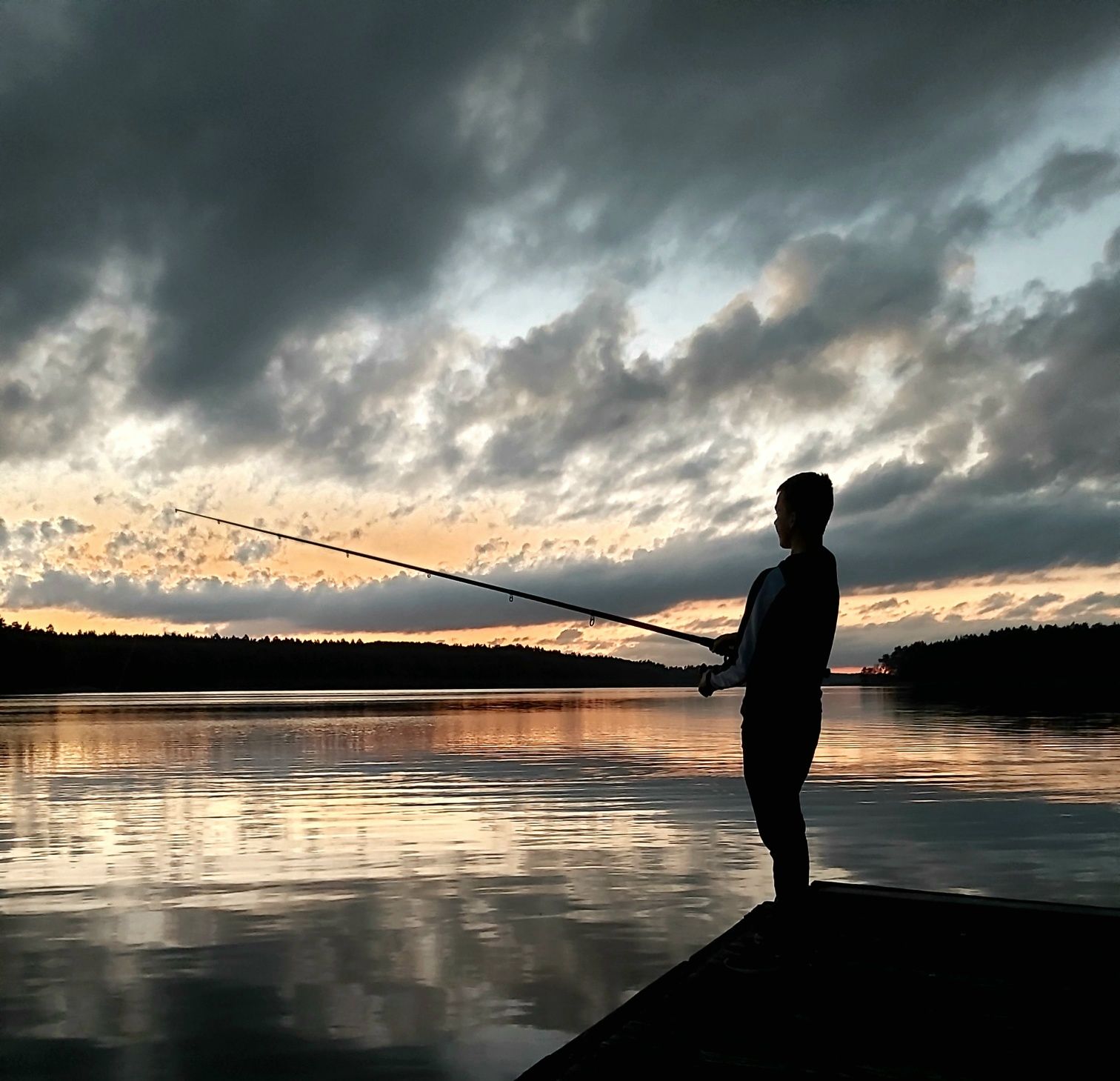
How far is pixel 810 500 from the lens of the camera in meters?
5.72

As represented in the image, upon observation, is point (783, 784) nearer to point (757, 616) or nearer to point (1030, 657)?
point (757, 616)

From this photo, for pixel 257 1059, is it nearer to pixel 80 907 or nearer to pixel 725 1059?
pixel 725 1059

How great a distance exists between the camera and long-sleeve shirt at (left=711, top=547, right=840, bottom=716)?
5414 millimetres

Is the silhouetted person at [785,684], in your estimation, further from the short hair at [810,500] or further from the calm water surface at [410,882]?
the calm water surface at [410,882]

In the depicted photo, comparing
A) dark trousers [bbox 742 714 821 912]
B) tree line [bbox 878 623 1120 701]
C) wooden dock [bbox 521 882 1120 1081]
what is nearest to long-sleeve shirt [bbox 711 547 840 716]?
dark trousers [bbox 742 714 821 912]

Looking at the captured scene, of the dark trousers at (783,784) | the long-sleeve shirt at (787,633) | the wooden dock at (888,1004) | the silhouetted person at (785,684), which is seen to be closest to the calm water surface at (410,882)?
the wooden dock at (888,1004)

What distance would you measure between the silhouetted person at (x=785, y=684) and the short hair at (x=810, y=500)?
4.7 inches

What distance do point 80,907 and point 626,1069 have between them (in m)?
7.29

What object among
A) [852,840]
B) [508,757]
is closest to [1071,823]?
→ [852,840]

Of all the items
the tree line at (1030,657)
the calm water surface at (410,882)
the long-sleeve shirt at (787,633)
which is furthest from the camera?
the tree line at (1030,657)

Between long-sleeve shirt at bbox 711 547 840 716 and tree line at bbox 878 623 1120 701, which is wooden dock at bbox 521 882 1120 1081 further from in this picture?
tree line at bbox 878 623 1120 701

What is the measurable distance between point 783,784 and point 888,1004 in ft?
3.89

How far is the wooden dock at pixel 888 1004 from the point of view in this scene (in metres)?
4.62

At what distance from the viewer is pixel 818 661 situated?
5.47 metres
